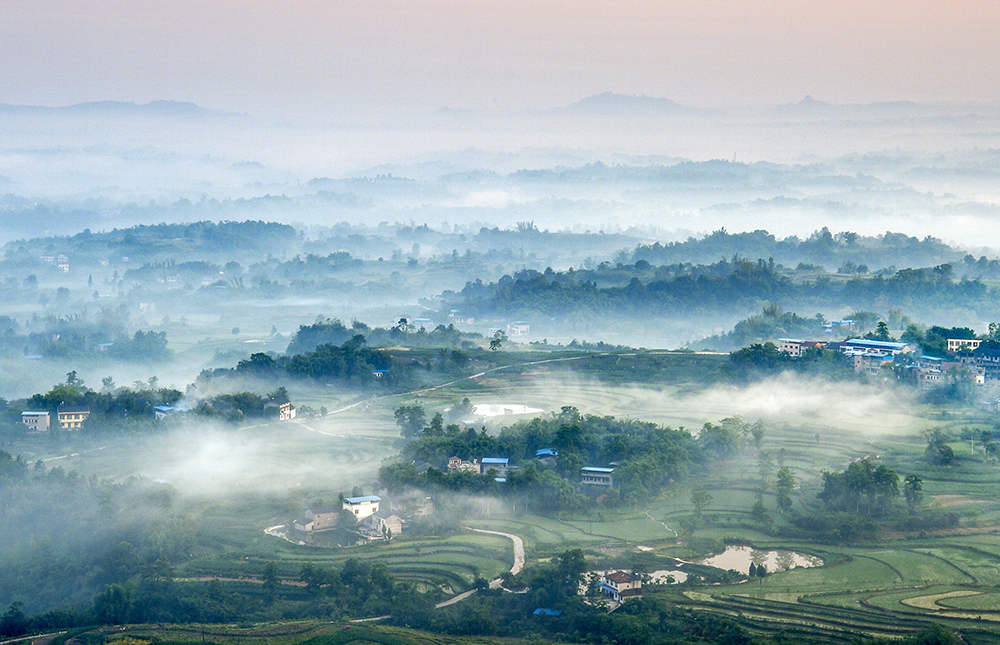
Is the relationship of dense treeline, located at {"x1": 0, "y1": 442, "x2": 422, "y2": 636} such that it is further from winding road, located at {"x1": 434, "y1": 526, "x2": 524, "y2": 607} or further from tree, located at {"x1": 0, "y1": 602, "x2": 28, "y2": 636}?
winding road, located at {"x1": 434, "y1": 526, "x2": 524, "y2": 607}

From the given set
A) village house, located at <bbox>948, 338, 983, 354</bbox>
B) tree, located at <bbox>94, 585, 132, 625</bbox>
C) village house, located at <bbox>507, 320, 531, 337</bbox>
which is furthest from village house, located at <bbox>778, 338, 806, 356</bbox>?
tree, located at <bbox>94, 585, 132, 625</bbox>

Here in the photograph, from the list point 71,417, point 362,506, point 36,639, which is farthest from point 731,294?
point 36,639

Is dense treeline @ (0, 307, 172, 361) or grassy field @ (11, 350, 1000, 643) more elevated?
dense treeline @ (0, 307, 172, 361)

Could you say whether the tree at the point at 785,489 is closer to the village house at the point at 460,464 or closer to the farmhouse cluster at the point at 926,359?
the village house at the point at 460,464

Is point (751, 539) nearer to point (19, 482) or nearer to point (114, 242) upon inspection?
point (19, 482)

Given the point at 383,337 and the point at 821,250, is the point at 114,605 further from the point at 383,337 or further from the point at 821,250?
the point at 821,250

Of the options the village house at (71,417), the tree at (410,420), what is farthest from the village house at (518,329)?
the village house at (71,417)
